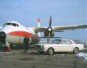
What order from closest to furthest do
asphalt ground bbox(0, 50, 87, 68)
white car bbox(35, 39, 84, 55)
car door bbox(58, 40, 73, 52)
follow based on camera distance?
asphalt ground bbox(0, 50, 87, 68), white car bbox(35, 39, 84, 55), car door bbox(58, 40, 73, 52)

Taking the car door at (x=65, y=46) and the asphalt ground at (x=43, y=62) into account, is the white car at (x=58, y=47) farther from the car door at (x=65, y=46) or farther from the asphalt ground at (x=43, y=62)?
the asphalt ground at (x=43, y=62)

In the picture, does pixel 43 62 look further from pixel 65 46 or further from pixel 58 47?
pixel 65 46

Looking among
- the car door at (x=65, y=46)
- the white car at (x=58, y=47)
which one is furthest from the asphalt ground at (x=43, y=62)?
the car door at (x=65, y=46)

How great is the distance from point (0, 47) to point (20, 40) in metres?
4.18

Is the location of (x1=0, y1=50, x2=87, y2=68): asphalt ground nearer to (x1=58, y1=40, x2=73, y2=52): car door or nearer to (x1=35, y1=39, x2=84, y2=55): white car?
(x1=35, y1=39, x2=84, y2=55): white car

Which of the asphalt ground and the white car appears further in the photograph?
the white car

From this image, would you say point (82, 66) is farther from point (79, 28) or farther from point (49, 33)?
point (79, 28)

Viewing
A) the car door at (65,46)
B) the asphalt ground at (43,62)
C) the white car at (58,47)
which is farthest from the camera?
the car door at (65,46)

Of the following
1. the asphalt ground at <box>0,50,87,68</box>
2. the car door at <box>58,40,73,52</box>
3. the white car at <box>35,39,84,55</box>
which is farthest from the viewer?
the car door at <box>58,40,73,52</box>

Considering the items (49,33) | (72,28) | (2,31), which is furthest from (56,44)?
(72,28)

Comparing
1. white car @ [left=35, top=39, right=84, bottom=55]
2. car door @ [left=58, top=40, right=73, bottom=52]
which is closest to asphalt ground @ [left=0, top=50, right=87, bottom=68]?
white car @ [left=35, top=39, right=84, bottom=55]

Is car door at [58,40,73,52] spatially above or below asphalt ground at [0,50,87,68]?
above

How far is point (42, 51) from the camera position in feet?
68.7

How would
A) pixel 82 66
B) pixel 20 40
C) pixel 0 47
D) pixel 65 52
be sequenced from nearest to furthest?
pixel 82 66
pixel 65 52
pixel 20 40
pixel 0 47
